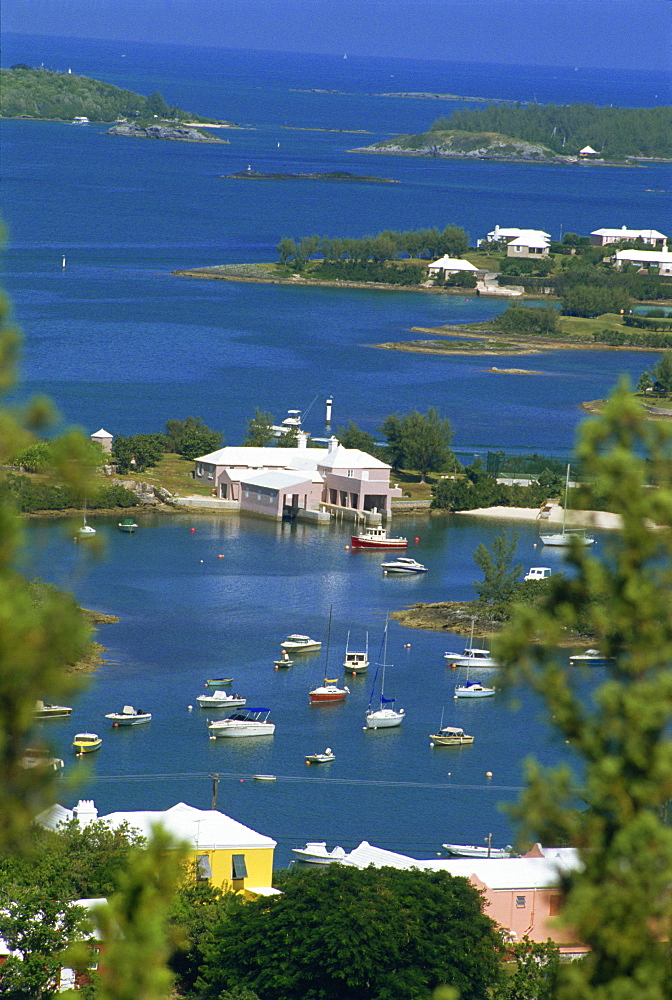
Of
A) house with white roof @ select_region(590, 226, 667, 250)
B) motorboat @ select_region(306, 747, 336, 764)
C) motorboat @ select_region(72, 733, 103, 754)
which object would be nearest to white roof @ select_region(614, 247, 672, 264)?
house with white roof @ select_region(590, 226, 667, 250)

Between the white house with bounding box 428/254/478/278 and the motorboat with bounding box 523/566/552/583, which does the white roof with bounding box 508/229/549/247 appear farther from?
the motorboat with bounding box 523/566/552/583

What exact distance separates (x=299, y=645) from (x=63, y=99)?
9563 cm

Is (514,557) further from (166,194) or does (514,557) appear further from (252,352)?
(166,194)

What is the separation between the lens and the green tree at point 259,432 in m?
27.4

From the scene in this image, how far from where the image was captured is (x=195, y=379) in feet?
112

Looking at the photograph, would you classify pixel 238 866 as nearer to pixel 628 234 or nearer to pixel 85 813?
pixel 85 813

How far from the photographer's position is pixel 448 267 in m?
49.8

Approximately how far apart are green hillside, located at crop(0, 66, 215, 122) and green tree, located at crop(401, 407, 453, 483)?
82.5 meters

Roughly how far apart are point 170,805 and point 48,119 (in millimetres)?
101356

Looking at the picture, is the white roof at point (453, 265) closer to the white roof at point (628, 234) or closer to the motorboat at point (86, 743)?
the white roof at point (628, 234)

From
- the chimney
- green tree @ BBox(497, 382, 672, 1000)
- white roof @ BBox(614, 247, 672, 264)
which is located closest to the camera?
green tree @ BBox(497, 382, 672, 1000)

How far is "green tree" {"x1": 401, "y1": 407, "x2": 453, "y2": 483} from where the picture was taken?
25984mm

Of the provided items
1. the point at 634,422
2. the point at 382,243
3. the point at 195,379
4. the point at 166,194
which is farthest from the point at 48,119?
the point at 634,422

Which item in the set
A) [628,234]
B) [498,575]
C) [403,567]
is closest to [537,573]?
[498,575]
